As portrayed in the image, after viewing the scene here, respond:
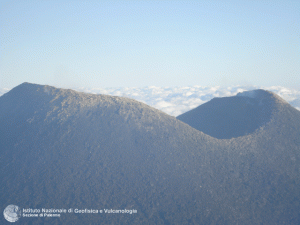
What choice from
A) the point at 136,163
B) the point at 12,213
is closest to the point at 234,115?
the point at 136,163

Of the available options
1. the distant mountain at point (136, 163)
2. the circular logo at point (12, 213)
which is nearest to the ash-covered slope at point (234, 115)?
the distant mountain at point (136, 163)

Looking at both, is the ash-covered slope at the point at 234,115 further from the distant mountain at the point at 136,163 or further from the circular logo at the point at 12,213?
the circular logo at the point at 12,213

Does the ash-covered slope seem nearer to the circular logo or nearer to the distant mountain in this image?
the distant mountain

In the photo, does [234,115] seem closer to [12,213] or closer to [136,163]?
[136,163]

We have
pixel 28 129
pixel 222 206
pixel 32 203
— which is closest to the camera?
pixel 32 203

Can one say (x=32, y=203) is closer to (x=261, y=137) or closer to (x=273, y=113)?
(x=261, y=137)

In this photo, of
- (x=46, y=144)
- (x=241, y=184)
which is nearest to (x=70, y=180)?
Result: (x=46, y=144)
